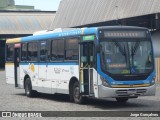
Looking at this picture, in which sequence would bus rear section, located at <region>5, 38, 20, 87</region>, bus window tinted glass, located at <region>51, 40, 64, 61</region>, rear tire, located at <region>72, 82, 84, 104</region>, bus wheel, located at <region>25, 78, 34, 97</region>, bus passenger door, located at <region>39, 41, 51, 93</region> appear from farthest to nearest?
bus rear section, located at <region>5, 38, 20, 87</region>, bus wheel, located at <region>25, 78, 34, 97</region>, bus passenger door, located at <region>39, 41, 51, 93</region>, bus window tinted glass, located at <region>51, 40, 64, 61</region>, rear tire, located at <region>72, 82, 84, 104</region>

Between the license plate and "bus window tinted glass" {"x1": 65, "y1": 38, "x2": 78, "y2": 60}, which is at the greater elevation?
"bus window tinted glass" {"x1": 65, "y1": 38, "x2": 78, "y2": 60}

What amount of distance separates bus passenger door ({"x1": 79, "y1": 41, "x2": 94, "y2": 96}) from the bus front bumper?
758 mm

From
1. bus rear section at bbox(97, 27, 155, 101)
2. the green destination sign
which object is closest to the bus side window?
the green destination sign

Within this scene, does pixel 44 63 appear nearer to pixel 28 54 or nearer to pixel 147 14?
pixel 28 54

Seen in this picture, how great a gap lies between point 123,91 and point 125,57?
1.15 metres

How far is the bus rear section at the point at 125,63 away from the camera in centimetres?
1662

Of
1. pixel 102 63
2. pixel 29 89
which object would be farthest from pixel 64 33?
pixel 29 89

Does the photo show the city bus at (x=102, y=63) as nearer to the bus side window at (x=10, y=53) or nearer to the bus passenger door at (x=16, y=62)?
the bus passenger door at (x=16, y=62)

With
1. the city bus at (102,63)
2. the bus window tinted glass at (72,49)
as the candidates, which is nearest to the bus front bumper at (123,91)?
the city bus at (102,63)

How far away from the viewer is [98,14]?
40.3 m

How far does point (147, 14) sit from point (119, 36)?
14.8 m

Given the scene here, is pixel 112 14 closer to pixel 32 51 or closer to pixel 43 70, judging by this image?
pixel 32 51

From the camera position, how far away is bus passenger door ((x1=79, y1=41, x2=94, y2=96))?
56.8 ft

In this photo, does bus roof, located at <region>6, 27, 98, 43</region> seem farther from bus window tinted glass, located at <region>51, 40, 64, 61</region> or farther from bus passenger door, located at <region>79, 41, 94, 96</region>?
bus passenger door, located at <region>79, 41, 94, 96</region>
